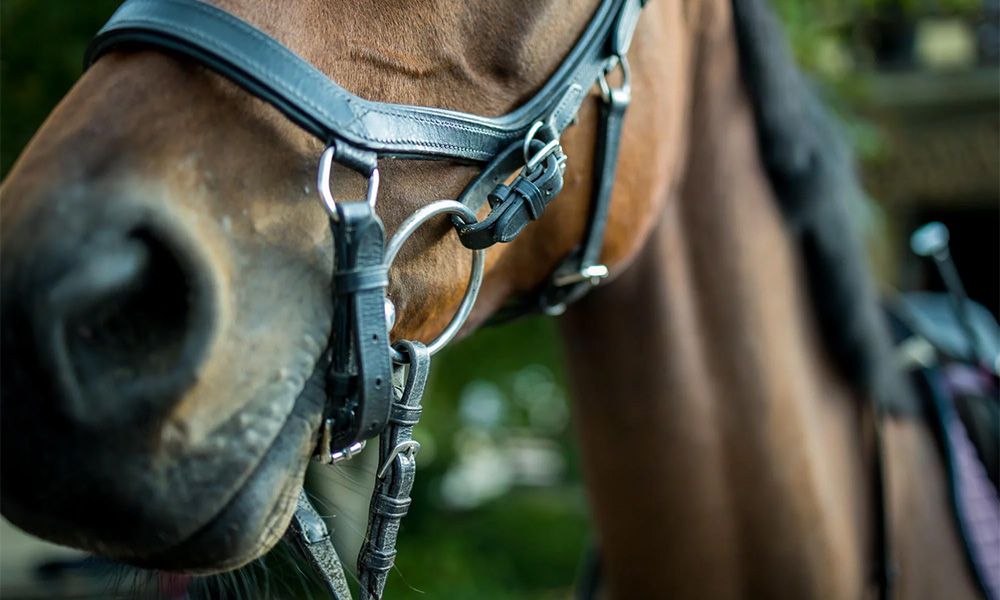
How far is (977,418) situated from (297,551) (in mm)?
1805

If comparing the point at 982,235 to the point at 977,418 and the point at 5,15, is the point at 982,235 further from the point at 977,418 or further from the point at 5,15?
the point at 5,15

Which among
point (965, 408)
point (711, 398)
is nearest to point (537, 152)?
point (711, 398)

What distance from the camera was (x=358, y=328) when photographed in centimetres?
110

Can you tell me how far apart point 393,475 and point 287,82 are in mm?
515

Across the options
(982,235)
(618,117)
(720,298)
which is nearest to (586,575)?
(720,298)

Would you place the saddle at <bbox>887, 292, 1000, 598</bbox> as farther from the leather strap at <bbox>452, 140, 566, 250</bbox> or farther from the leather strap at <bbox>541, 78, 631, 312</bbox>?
the leather strap at <bbox>452, 140, 566, 250</bbox>

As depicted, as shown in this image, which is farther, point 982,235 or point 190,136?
point 982,235

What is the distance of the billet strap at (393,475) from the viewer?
121cm

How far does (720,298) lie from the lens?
1975 mm

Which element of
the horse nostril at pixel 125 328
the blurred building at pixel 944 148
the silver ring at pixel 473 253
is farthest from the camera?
the blurred building at pixel 944 148

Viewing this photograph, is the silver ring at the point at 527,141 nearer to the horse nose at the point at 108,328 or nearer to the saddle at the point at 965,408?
the horse nose at the point at 108,328

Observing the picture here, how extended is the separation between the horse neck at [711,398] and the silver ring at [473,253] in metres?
0.66

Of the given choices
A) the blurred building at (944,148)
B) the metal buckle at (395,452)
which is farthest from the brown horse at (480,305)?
the blurred building at (944,148)

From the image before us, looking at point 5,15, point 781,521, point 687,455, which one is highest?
point 5,15
